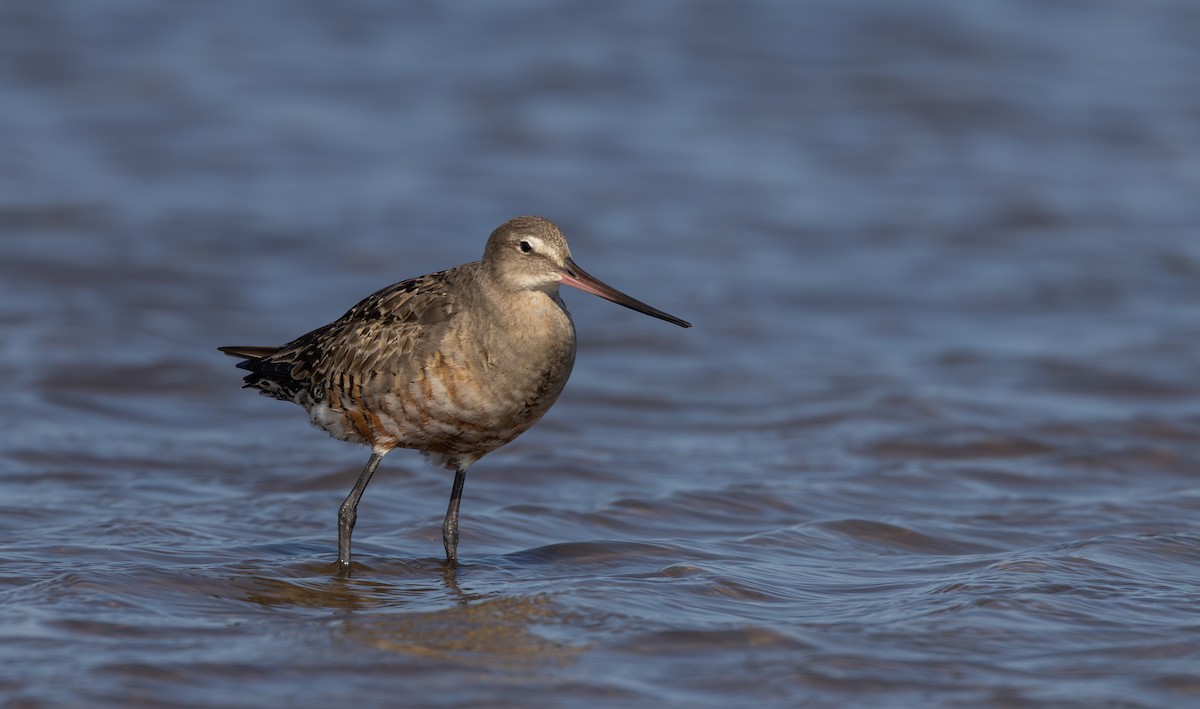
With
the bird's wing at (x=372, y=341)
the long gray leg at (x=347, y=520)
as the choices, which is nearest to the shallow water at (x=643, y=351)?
the long gray leg at (x=347, y=520)

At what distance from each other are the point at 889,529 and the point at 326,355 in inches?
105

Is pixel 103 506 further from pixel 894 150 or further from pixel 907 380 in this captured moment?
pixel 894 150

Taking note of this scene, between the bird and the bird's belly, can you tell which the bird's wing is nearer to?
the bird

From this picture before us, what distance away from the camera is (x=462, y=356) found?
6.21 m

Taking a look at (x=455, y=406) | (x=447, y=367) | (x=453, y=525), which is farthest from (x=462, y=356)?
(x=453, y=525)

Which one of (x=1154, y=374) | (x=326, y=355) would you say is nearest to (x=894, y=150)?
(x=1154, y=374)

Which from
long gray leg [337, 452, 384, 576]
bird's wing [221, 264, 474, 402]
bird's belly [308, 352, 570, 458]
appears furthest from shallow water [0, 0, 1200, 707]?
bird's wing [221, 264, 474, 402]

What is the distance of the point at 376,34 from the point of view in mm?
18016

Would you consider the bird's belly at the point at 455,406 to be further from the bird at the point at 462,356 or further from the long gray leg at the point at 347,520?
the long gray leg at the point at 347,520

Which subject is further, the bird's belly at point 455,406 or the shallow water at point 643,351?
the bird's belly at point 455,406

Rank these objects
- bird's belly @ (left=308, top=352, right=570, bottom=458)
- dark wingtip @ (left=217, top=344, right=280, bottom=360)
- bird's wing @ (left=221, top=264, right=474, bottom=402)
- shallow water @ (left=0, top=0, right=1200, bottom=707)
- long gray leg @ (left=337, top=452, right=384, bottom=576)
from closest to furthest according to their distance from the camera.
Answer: shallow water @ (left=0, top=0, right=1200, bottom=707)
bird's belly @ (left=308, top=352, right=570, bottom=458)
bird's wing @ (left=221, top=264, right=474, bottom=402)
long gray leg @ (left=337, top=452, right=384, bottom=576)
dark wingtip @ (left=217, top=344, right=280, bottom=360)

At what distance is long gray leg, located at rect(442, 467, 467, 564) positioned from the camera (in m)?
6.69

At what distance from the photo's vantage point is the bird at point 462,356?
6.21 m

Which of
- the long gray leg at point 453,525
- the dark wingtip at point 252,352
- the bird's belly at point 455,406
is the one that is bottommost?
the long gray leg at point 453,525
